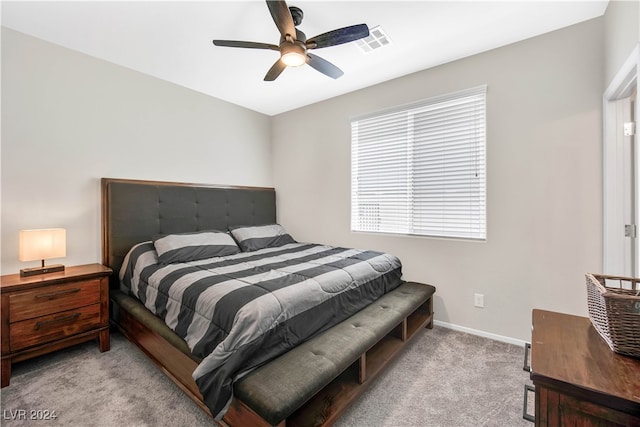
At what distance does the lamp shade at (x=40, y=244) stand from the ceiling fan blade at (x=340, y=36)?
250 centimetres

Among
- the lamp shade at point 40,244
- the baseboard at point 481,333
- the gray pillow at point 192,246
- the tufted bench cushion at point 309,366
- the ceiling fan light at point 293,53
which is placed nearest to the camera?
the tufted bench cushion at point 309,366

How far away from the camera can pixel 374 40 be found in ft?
7.97

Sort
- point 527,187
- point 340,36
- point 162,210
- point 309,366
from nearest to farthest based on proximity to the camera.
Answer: point 309,366, point 340,36, point 527,187, point 162,210

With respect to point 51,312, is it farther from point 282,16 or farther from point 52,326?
point 282,16

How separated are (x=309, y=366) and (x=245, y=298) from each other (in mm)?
507

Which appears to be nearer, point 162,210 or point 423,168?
point 423,168

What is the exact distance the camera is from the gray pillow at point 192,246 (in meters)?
2.58

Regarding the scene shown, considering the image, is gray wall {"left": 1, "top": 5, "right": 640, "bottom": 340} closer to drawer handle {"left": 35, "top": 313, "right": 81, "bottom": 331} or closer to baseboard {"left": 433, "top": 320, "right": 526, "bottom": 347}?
baseboard {"left": 433, "top": 320, "right": 526, "bottom": 347}

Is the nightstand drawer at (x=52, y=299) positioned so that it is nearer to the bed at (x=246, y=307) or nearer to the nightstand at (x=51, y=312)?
the nightstand at (x=51, y=312)

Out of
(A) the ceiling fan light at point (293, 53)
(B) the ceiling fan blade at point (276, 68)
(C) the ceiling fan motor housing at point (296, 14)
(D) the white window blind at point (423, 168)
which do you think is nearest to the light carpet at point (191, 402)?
(D) the white window blind at point (423, 168)

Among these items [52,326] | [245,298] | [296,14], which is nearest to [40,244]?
[52,326]

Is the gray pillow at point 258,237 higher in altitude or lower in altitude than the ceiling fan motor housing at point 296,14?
lower

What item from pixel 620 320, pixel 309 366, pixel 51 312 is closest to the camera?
pixel 620 320

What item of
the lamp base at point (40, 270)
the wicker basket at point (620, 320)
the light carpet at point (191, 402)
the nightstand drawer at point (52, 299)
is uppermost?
the wicker basket at point (620, 320)
